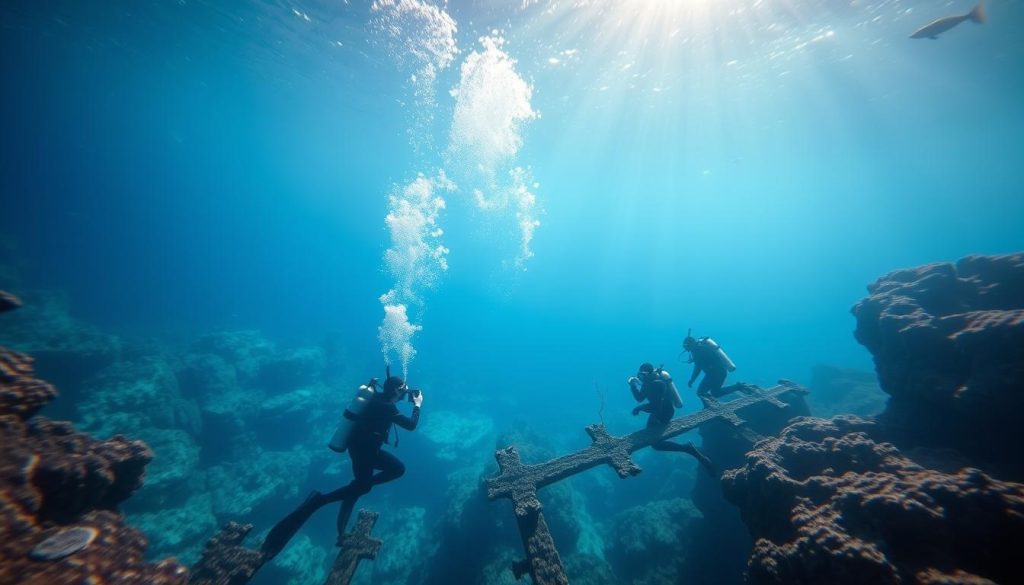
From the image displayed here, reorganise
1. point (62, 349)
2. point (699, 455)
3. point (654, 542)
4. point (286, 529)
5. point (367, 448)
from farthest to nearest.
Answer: point (62, 349) → point (654, 542) → point (699, 455) → point (367, 448) → point (286, 529)

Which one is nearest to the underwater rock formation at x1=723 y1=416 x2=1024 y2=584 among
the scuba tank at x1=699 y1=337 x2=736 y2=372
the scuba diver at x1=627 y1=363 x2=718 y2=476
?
the scuba diver at x1=627 y1=363 x2=718 y2=476

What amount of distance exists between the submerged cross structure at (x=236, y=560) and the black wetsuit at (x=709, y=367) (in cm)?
831

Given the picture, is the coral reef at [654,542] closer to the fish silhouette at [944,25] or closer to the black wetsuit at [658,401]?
the black wetsuit at [658,401]

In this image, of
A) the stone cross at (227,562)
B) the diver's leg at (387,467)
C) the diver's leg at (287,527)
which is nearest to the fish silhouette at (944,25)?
the diver's leg at (387,467)

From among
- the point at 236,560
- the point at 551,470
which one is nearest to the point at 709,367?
the point at 551,470

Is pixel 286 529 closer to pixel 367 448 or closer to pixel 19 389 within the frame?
pixel 367 448

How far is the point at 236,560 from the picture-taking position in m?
4.46

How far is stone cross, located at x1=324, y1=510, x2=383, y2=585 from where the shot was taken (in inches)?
190

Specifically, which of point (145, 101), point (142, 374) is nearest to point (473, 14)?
point (142, 374)

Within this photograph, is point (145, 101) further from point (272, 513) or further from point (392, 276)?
point (392, 276)

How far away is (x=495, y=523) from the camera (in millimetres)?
9523

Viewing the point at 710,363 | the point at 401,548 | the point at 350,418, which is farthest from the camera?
the point at 401,548

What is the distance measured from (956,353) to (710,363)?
13.8ft

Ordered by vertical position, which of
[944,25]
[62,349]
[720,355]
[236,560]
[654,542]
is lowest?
[654,542]
